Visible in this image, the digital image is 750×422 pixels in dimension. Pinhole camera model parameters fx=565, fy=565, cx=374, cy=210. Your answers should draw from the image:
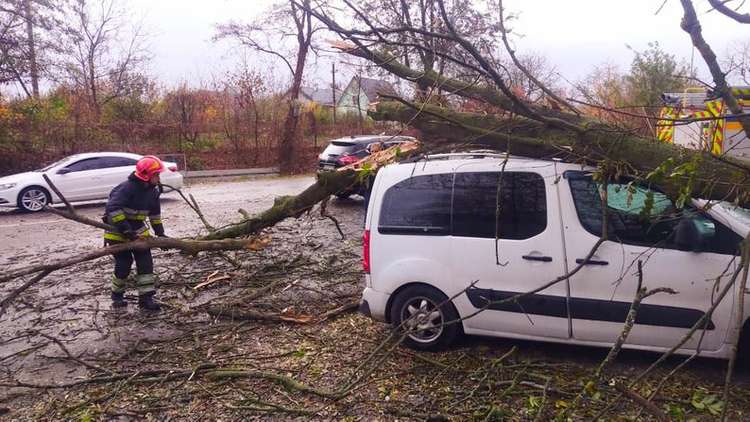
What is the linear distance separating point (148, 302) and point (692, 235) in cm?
487

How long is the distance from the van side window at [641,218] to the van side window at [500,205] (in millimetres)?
268

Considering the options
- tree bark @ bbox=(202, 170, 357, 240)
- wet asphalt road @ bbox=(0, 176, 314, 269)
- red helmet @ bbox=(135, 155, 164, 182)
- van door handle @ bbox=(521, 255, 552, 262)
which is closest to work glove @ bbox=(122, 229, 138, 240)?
red helmet @ bbox=(135, 155, 164, 182)

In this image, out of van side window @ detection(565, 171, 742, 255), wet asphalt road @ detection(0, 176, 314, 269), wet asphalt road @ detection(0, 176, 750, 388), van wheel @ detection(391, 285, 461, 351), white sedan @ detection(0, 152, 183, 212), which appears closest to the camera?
van side window @ detection(565, 171, 742, 255)

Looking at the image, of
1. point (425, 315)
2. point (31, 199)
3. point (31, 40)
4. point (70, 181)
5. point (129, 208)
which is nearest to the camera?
point (425, 315)

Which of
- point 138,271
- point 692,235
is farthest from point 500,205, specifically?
point 138,271

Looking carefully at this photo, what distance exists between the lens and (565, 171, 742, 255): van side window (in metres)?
3.72

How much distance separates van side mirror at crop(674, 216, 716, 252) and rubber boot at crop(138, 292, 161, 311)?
4715mm

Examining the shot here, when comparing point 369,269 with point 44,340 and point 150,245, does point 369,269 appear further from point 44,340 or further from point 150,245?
point 44,340

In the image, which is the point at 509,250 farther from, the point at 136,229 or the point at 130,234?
the point at 136,229

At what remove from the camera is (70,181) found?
12773 millimetres

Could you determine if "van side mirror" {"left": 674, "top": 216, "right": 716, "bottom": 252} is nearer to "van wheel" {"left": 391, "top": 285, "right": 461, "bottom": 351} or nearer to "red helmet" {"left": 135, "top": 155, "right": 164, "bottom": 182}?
"van wheel" {"left": 391, "top": 285, "right": 461, "bottom": 351}

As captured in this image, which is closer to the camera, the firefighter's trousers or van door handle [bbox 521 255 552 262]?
van door handle [bbox 521 255 552 262]

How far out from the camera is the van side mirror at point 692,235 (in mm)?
3744

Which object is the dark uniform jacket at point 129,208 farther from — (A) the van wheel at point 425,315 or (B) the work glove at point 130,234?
(A) the van wheel at point 425,315
